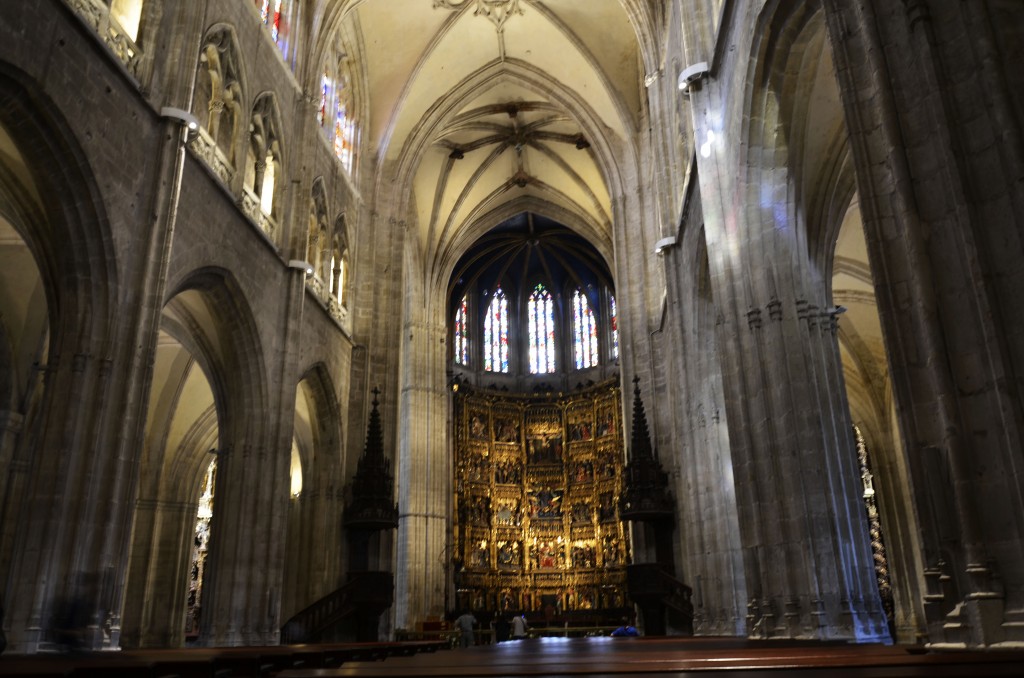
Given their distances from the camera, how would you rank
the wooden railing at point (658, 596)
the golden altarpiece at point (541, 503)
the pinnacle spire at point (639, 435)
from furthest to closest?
the golden altarpiece at point (541, 503) < the pinnacle spire at point (639, 435) < the wooden railing at point (658, 596)

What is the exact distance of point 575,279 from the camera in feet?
122

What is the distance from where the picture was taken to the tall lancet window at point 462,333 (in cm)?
3559

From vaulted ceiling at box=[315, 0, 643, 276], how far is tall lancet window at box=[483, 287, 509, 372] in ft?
32.7

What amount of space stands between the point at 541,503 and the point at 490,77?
17.1 metres

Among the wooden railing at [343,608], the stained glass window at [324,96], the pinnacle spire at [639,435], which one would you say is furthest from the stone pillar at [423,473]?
the stained glass window at [324,96]

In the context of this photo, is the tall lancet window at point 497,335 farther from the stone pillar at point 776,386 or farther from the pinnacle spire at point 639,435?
the stone pillar at point 776,386

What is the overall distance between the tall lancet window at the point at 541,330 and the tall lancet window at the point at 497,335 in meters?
1.07

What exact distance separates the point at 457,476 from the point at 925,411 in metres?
27.1

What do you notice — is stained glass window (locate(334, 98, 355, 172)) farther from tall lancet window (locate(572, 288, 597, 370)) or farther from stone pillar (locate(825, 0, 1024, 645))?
tall lancet window (locate(572, 288, 597, 370))

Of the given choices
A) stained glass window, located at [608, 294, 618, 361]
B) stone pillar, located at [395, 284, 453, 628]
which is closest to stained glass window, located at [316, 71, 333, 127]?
stone pillar, located at [395, 284, 453, 628]

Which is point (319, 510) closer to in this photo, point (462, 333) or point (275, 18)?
point (275, 18)

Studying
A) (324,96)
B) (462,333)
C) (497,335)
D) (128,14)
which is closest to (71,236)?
(128,14)

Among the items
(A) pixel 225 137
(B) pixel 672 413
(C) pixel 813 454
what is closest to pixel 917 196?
(C) pixel 813 454

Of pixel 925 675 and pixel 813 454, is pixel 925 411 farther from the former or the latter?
pixel 813 454
